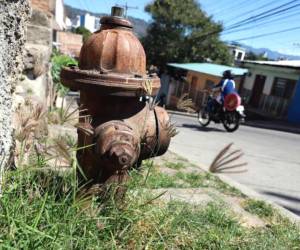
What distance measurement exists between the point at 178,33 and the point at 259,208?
27.3m

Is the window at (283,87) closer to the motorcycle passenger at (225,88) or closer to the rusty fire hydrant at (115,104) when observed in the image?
the motorcycle passenger at (225,88)

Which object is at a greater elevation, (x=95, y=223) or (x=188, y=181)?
(x=95, y=223)

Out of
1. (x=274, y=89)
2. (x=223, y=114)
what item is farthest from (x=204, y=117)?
(x=274, y=89)

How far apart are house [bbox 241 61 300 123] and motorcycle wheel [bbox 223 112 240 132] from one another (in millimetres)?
11593

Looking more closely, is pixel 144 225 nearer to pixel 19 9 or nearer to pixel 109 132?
pixel 109 132

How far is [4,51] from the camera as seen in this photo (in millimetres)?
1619

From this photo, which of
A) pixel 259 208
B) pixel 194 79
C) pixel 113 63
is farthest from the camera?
pixel 194 79

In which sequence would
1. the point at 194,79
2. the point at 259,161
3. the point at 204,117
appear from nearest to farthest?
the point at 259,161 → the point at 204,117 → the point at 194,79

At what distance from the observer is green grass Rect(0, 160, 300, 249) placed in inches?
60.0

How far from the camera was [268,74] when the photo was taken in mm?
25016

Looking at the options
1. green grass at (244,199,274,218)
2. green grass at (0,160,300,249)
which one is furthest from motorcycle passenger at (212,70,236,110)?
green grass at (0,160,300,249)

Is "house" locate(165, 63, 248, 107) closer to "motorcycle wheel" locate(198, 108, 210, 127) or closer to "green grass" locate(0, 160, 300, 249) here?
"motorcycle wheel" locate(198, 108, 210, 127)

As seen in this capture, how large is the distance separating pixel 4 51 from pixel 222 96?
9889mm

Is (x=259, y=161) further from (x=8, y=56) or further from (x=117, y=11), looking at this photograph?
(x=8, y=56)
